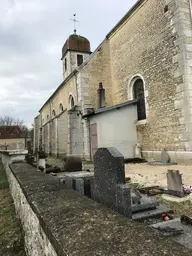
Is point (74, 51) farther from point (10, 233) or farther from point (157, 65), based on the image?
point (10, 233)

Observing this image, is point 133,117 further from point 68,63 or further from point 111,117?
point 68,63

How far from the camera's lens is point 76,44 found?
21844 millimetres

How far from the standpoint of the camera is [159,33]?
1063cm

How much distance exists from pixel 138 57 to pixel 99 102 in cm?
364

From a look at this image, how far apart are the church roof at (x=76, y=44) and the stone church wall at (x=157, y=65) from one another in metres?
8.85

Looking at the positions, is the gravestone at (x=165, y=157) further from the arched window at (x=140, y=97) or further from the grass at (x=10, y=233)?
the grass at (x=10, y=233)

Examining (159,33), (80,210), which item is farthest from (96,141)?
(80,210)

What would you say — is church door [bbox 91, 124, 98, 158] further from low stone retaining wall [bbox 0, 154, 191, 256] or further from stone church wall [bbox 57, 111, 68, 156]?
low stone retaining wall [bbox 0, 154, 191, 256]

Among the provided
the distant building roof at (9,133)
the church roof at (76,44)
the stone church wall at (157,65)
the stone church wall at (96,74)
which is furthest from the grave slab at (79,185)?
the distant building roof at (9,133)

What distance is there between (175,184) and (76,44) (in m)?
20.3

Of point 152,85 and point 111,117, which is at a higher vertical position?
point 152,85

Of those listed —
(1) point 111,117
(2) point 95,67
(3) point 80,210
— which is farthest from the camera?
(2) point 95,67

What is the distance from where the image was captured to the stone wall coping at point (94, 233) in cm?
112

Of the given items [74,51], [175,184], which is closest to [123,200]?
[175,184]
